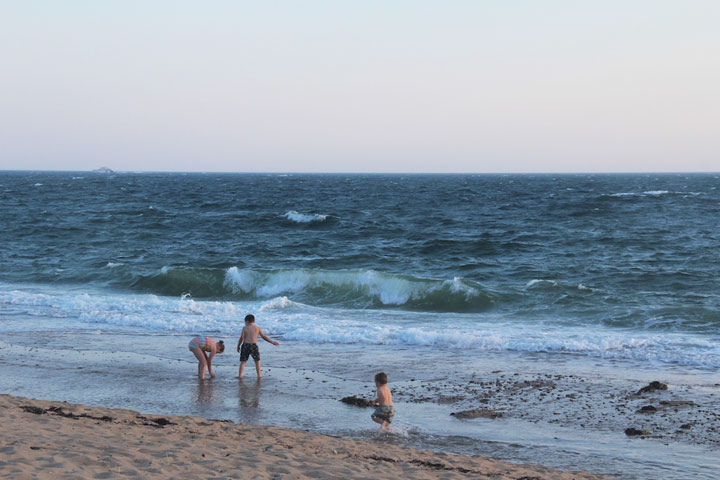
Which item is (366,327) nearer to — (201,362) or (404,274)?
(201,362)

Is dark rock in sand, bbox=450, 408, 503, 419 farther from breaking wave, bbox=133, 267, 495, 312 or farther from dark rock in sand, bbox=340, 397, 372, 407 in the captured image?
breaking wave, bbox=133, 267, 495, 312

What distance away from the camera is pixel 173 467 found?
259 inches

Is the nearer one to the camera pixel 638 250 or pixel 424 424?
pixel 424 424

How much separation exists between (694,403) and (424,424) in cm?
425

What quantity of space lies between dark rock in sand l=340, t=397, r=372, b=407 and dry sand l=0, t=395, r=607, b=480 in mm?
1702

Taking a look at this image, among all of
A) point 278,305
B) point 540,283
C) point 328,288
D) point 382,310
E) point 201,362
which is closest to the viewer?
point 201,362

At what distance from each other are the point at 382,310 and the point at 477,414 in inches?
424

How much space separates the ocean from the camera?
1022cm

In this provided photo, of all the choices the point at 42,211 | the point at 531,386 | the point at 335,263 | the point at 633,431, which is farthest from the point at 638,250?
the point at 42,211

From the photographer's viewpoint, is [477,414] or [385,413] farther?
[477,414]

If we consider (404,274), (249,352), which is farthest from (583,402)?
(404,274)

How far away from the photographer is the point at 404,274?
83.4ft

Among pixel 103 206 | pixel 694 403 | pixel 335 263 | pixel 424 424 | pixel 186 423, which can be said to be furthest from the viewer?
pixel 103 206

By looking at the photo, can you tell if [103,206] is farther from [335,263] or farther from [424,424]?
[424,424]
